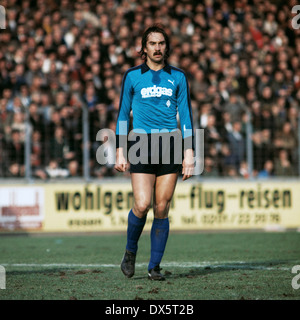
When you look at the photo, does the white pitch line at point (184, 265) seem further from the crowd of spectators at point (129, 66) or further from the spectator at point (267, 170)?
the spectator at point (267, 170)

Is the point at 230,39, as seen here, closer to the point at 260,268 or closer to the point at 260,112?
the point at 260,112

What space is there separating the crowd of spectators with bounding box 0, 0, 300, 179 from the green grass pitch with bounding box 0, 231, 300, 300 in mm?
1971

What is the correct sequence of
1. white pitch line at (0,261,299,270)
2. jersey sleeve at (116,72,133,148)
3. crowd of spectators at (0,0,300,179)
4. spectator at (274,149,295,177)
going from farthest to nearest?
spectator at (274,149,295,177) → crowd of spectators at (0,0,300,179) → white pitch line at (0,261,299,270) → jersey sleeve at (116,72,133,148)

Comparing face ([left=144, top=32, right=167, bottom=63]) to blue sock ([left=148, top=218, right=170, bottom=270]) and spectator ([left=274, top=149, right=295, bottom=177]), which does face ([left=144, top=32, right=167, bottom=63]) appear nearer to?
blue sock ([left=148, top=218, right=170, bottom=270])

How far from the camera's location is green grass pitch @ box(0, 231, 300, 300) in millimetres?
5391

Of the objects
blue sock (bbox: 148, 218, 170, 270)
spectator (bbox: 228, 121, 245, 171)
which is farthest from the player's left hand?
spectator (bbox: 228, 121, 245, 171)

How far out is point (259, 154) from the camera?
1314 cm

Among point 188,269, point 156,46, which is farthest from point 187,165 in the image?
point 188,269

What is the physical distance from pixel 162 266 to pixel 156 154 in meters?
1.71

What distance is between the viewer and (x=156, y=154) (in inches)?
244

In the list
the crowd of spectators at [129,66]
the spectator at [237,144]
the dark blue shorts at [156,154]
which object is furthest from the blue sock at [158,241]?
the spectator at [237,144]

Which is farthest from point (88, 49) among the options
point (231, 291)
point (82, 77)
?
point (231, 291)

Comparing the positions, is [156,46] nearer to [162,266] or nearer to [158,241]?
[158,241]

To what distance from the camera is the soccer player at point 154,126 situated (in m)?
6.18
